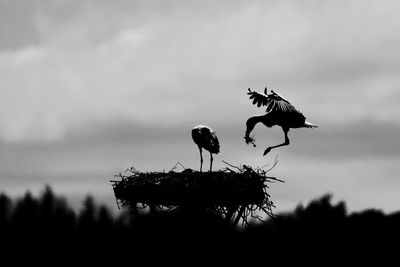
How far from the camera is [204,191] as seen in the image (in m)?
29.5

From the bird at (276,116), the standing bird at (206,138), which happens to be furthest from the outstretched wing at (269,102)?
the standing bird at (206,138)

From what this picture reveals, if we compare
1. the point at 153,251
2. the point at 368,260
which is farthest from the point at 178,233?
the point at 368,260

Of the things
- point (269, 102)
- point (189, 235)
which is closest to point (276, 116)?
point (269, 102)

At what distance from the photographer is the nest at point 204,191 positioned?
29.5 meters

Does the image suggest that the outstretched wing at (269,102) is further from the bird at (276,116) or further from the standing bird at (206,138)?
the standing bird at (206,138)

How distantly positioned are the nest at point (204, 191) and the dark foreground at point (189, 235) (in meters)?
0.60

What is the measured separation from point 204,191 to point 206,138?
2881 mm

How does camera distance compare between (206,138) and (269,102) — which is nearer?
(269,102)

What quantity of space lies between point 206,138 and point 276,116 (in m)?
2.74

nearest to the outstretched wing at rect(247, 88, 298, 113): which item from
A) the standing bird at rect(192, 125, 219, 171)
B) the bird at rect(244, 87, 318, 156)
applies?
the bird at rect(244, 87, 318, 156)

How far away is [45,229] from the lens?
38375 millimetres

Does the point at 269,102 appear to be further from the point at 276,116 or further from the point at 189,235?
the point at 189,235

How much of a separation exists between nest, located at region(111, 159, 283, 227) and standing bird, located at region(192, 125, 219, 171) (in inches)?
76.9

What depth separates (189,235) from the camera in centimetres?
3150
